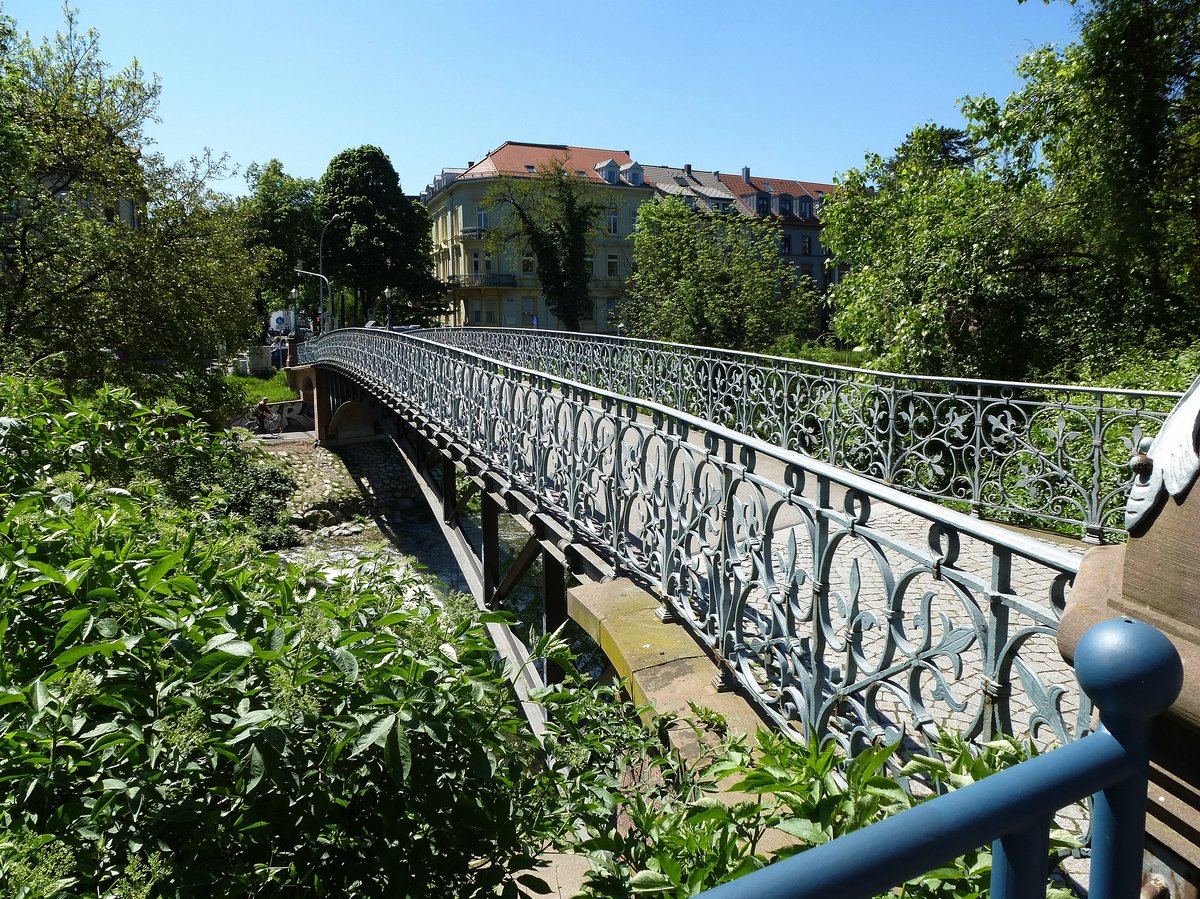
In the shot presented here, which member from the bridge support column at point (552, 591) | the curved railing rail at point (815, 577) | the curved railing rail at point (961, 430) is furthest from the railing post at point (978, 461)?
the bridge support column at point (552, 591)

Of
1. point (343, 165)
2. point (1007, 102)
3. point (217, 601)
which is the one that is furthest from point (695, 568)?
point (343, 165)

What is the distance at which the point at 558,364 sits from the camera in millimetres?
19094

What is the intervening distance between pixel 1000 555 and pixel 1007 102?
47.6 ft

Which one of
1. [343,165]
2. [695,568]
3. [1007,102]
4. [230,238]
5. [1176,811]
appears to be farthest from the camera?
[343,165]

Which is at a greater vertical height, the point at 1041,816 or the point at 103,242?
the point at 103,242

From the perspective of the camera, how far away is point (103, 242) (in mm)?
15711

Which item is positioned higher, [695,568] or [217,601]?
[217,601]

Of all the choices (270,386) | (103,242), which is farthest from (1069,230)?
(270,386)

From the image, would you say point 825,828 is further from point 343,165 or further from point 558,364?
point 343,165

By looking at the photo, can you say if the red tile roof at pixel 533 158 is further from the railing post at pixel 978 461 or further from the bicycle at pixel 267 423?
the railing post at pixel 978 461

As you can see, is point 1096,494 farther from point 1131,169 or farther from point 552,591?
point 1131,169

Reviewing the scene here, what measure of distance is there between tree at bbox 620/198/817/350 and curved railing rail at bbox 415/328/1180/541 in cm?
1181

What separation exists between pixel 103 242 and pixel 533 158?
50.0 m

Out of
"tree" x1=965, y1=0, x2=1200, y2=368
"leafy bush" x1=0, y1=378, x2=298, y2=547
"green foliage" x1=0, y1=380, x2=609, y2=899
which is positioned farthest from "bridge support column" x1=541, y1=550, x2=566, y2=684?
"tree" x1=965, y1=0, x2=1200, y2=368
